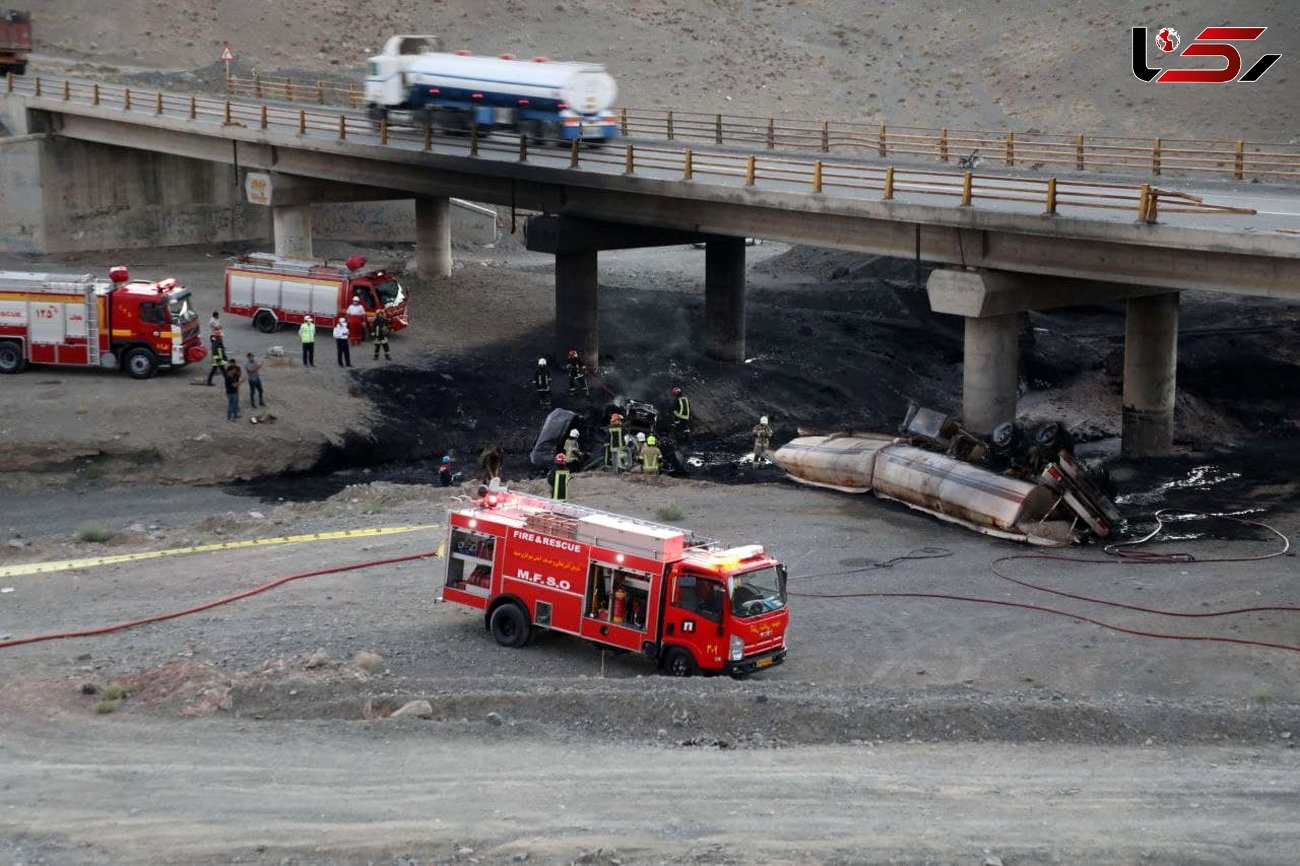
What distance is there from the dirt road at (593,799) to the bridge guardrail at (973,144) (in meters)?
21.1

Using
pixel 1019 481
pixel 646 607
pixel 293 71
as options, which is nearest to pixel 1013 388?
pixel 1019 481

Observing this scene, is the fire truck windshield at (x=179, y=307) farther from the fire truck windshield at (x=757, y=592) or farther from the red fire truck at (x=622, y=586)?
the fire truck windshield at (x=757, y=592)

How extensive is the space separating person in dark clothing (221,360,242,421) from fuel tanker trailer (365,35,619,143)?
50.5 feet

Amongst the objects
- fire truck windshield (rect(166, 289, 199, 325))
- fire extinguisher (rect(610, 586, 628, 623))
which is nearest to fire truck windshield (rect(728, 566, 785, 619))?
fire extinguisher (rect(610, 586, 628, 623))

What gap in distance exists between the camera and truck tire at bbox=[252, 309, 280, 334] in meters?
45.4

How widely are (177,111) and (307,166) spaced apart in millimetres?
7591

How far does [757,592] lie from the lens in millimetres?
21719

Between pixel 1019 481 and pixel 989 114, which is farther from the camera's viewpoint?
pixel 989 114

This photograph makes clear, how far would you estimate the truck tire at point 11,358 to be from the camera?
38.8 m

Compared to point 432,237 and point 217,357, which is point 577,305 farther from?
point 217,357

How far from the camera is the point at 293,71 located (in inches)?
3155

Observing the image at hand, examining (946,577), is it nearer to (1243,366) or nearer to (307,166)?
(1243,366)

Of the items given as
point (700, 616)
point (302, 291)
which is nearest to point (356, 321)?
point (302, 291)

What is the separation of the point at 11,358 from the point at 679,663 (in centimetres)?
2385
